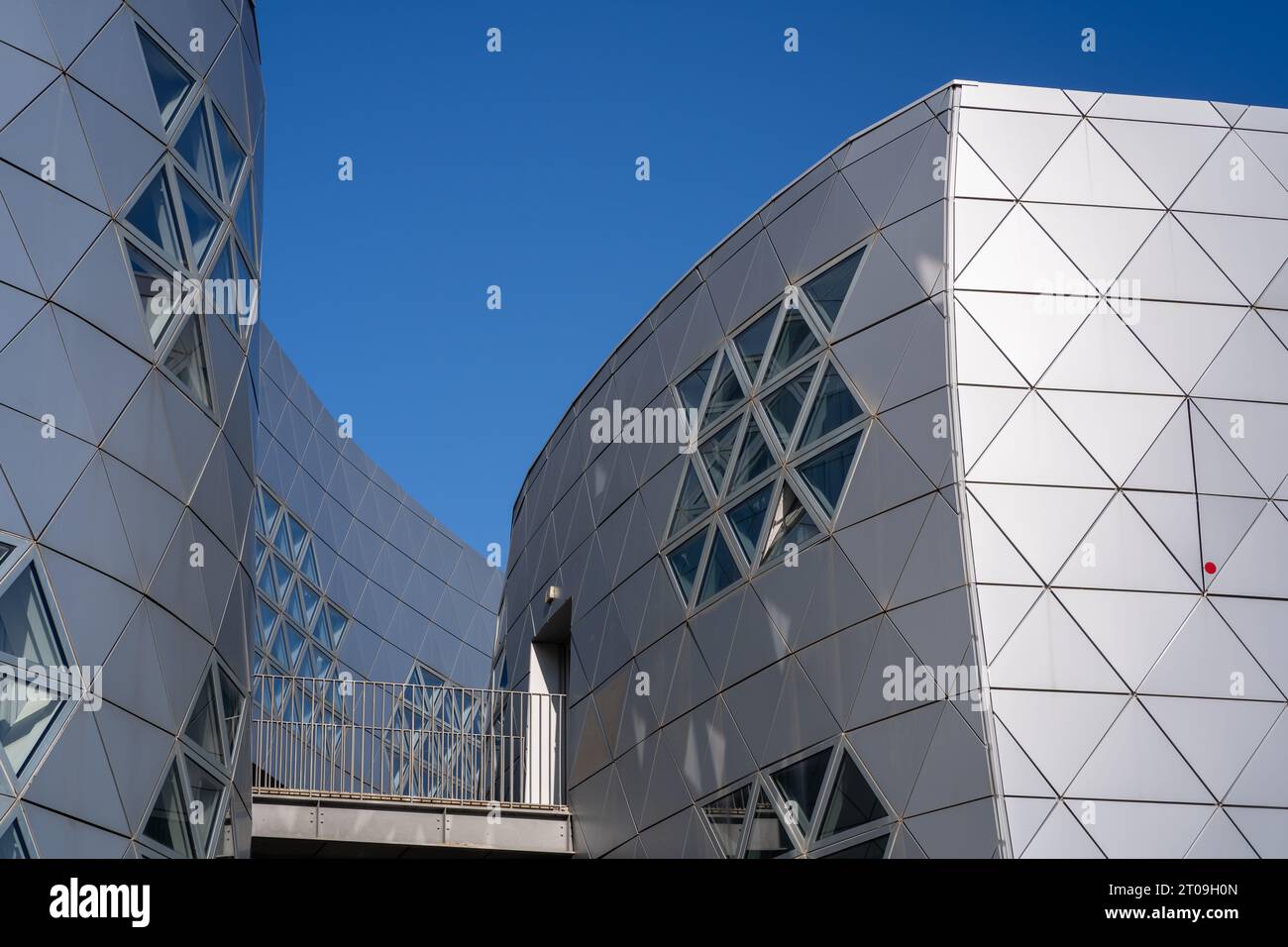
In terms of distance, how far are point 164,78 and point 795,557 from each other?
9104 mm

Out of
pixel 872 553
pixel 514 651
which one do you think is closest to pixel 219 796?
pixel 872 553

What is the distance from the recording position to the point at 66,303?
1455 cm

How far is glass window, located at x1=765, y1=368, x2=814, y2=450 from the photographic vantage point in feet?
68.4

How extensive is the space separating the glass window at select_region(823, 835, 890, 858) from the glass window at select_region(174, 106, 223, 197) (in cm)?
990

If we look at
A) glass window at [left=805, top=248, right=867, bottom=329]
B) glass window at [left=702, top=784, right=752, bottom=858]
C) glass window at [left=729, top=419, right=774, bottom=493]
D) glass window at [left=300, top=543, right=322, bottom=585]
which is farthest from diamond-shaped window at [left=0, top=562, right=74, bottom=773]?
glass window at [left=300, top=543, right=322, bottom=585]

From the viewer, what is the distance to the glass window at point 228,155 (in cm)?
1789

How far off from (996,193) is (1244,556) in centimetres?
510

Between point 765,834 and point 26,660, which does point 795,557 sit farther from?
point 26,660

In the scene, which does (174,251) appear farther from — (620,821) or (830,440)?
(620,821)

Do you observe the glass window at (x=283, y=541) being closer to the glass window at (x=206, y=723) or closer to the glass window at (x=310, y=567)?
the glass window at (x=310, y=567)

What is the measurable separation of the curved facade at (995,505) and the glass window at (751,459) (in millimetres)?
55

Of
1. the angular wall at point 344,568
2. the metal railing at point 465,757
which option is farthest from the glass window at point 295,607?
the metal railing at point 465,757

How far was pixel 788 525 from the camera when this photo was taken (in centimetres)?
2064

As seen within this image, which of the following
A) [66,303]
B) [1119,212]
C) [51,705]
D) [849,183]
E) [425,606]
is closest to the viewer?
[51,705]
